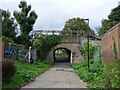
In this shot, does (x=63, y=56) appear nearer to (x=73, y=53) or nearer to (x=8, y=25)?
(x=73, y=53)

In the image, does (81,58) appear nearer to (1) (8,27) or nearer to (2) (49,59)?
(2) (49,59)

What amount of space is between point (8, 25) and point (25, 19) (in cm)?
297

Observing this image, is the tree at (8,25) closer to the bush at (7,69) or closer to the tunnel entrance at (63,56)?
the tunnel entrance at (63,56)

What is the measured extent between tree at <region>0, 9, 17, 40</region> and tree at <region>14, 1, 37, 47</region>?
102 cm

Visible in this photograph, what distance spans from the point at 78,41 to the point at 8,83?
2991 centimetres

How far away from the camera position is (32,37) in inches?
1448

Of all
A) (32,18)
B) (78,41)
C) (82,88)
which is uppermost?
(32,18)

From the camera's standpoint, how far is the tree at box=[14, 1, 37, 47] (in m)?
34.2

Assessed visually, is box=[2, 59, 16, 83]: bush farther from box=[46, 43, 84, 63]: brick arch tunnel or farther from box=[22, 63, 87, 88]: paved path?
box=[46, 43, 84, 63]: brick arch tunnel

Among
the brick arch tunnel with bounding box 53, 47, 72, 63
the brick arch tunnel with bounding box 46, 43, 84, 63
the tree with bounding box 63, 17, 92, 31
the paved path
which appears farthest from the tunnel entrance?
the paved path

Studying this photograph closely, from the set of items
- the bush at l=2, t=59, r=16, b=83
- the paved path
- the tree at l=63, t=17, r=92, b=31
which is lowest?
the paved path

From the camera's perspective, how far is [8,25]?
32688 millimetres

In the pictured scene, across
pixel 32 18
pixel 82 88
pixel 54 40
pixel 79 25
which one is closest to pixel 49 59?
pixel 54 40

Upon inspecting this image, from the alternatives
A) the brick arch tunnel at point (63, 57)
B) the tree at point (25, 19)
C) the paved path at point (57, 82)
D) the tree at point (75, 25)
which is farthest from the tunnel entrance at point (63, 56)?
the paved path at point (57, 82)
